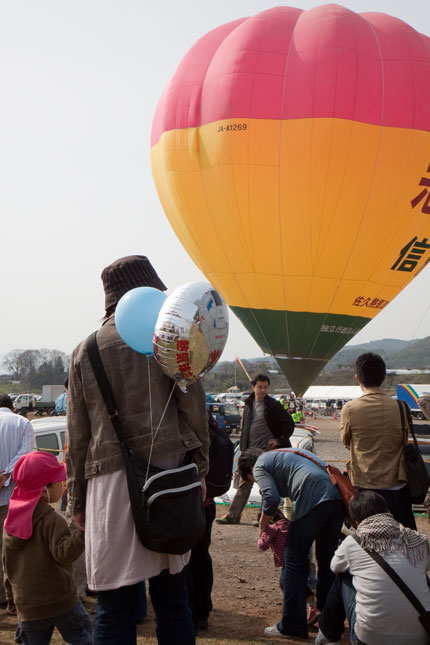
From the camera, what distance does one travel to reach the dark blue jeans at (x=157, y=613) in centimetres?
264

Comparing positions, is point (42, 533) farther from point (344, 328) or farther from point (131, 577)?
point (344, 328)

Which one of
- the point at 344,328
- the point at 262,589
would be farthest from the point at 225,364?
the point at 262,589

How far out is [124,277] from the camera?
298cm

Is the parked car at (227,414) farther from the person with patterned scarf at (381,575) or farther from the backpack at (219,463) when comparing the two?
the person with patterned scarf at (381,575)

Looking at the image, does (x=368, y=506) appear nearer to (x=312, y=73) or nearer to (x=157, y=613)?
(x=157, y=613)

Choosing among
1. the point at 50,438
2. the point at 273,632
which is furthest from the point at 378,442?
the point at 50,438

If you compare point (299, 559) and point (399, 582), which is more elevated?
point (399, 582)

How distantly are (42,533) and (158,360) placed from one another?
1179 millimetres

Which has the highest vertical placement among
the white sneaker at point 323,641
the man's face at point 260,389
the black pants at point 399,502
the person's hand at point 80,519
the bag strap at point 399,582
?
the man's face at point 260,389

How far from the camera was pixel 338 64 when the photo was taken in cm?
1364

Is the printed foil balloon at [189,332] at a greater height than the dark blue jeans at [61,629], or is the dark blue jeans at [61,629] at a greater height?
the printed foil balloon at [189,332]

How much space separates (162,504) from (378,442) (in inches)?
85.2

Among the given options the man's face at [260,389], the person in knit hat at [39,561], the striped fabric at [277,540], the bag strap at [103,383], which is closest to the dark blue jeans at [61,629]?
the person in knit hat at [39,561]

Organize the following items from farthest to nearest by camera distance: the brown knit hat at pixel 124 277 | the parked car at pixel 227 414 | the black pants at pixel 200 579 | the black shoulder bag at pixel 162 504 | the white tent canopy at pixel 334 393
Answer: the white tent canopy at pixel 334 393 → the parked car at pixel 227 414 → the black pants at pixel 200 579 → the brown knit hat at pixel 124 277 → the black shoulder bag at pixel 162 504
